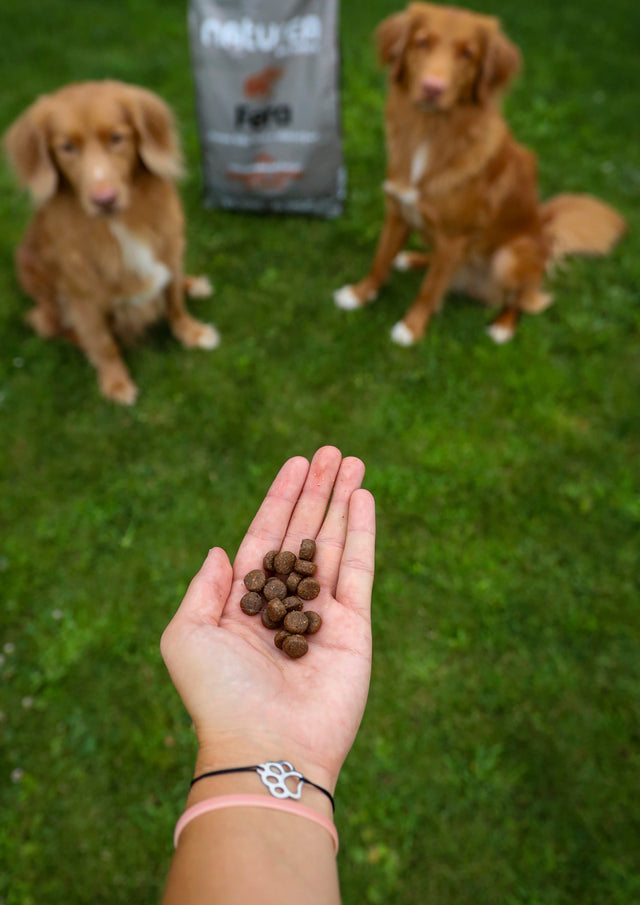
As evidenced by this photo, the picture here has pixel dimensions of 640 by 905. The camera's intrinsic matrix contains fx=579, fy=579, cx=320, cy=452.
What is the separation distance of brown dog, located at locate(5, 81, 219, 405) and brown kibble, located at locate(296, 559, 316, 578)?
1.95 m

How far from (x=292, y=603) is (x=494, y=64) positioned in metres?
2.86

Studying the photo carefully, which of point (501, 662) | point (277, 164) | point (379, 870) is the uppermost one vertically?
A: point (277, 164)

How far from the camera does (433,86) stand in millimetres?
2822

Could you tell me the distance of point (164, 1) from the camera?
6.46 meters

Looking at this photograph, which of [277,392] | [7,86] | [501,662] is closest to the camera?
[501,662]

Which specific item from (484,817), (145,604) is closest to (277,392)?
(145,604)

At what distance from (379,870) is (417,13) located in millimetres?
4001

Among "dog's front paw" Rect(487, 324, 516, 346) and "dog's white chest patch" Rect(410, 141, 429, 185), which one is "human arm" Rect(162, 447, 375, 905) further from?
"dog's front paw" Rect(487, 324, 516, 346)

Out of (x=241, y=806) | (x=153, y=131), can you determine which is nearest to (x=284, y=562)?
(x=241, y=806)

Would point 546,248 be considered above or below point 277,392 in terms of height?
above

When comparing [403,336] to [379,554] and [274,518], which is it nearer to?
[379,554]

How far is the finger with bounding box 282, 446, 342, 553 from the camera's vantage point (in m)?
2.23

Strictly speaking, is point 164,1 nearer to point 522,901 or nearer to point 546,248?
point 546,248

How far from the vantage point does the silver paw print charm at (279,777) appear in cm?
146
